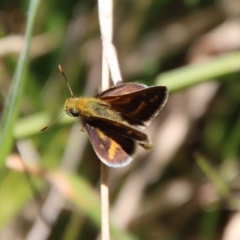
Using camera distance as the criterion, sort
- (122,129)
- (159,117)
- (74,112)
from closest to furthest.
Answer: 1. (122,129)
2. (74,112)
3. (159,117)

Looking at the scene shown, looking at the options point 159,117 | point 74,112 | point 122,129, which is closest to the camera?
point 122,129

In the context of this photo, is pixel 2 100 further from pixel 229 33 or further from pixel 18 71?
pixel 229 33

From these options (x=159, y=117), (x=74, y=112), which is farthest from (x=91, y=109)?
(x=159, y=117)

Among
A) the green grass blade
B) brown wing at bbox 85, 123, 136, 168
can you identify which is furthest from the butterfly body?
the green grass blade

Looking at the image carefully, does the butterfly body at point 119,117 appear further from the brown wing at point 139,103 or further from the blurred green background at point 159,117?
the blurred green background at point 159,117

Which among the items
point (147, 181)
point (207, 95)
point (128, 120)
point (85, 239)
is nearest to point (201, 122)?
point (207, 95)

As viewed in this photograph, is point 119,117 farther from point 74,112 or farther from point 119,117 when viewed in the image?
point 74,112

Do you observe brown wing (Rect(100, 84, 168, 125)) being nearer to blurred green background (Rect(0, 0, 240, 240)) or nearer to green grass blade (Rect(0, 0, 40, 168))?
green grass blade (Rect(0, 0, 40, 168))
